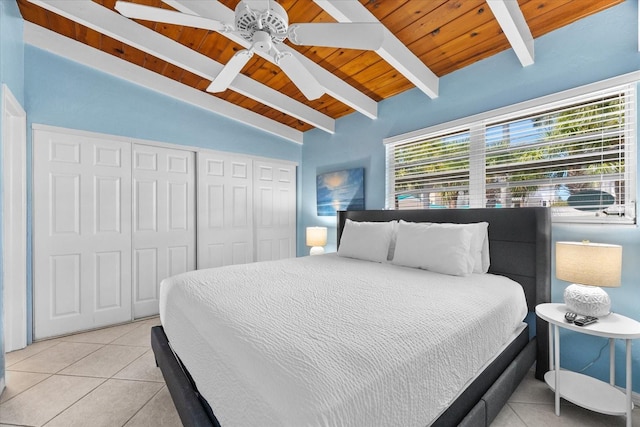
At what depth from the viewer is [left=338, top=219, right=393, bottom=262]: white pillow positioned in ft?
8.63

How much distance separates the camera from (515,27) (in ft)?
6.07

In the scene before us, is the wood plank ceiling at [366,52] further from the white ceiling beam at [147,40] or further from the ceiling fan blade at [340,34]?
the ceiling fan blade at [340,34]

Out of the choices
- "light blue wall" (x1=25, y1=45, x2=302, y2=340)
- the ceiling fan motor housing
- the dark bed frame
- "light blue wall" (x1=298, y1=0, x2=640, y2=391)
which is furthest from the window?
"light blue wall" (x1=25, y1=45, x2=302, y2=340)

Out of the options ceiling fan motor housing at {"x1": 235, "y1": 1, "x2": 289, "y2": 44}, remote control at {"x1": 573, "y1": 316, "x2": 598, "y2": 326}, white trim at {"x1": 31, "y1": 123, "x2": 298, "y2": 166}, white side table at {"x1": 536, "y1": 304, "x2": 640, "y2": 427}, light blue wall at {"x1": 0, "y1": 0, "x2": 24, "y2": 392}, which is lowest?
white side table at {"x1": 536, "y1": 304, "x2": 640, "y2": 427}

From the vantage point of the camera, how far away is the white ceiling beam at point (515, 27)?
172cm

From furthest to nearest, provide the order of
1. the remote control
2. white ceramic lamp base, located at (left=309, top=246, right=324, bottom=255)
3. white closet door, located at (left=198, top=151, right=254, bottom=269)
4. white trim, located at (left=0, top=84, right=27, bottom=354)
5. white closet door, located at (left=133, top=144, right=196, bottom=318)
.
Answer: white ceramic lamp base, located at (left=309, top=246, right=324, bottom=255), white closet door, located at (left=198, top=151, right=254, bottom=269), white closet door, located at (left=133, top=144, right=196, bottom=318), white trim, located at (left=0, top=84, right=27, bottom=354), the remote control

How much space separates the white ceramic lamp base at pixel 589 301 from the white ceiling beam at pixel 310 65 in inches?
89.5

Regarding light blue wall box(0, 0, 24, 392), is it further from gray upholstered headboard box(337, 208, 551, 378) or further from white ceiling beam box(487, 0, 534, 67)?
gray upholstered headboard box(337, 208, 551, 378)

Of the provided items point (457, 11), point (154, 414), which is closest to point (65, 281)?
point (154, 414)

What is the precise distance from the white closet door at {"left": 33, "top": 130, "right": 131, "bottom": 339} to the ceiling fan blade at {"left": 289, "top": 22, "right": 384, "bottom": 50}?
2521 mm

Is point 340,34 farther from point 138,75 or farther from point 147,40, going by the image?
point 138,75

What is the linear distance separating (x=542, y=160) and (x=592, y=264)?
94 cm

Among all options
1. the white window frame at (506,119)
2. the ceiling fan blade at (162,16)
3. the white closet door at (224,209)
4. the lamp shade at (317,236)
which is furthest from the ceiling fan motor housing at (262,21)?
the lamp shade at (317,236)

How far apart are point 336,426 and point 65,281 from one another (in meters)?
3.23
